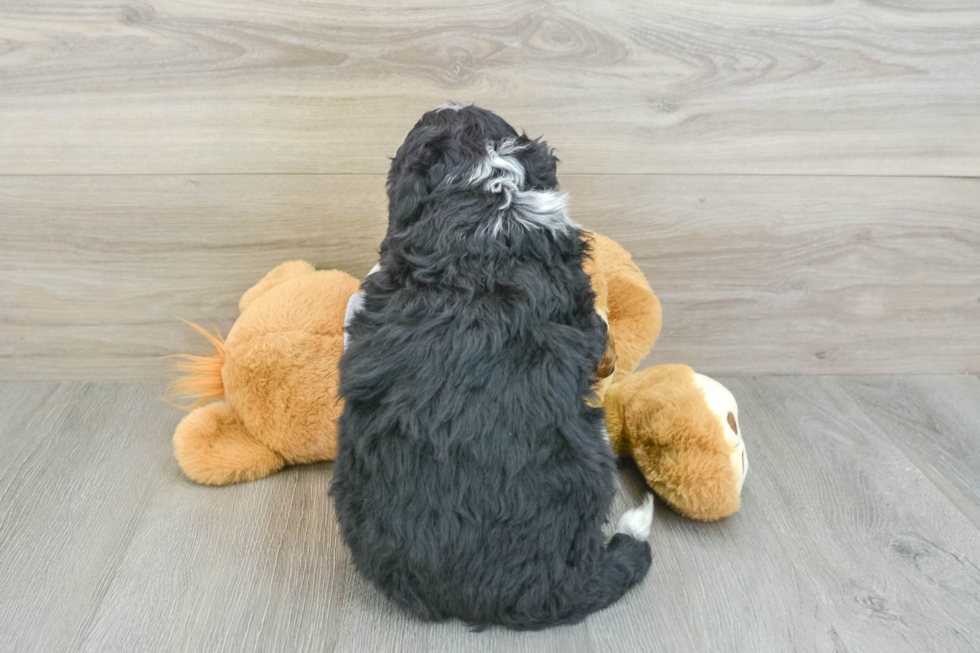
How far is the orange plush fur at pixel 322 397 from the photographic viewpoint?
0.94 metres

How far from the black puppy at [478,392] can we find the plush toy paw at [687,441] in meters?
0.25

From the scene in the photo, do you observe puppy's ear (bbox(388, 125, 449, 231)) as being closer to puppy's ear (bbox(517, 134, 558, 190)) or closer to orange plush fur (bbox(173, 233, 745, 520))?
puppy's ear (bbox(517, 134, 558, 190))

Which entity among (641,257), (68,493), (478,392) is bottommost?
(68,493)

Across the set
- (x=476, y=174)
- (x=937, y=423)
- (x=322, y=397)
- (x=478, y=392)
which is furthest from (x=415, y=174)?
(x=937, y=423)

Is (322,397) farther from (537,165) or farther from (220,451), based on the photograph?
(537,165)

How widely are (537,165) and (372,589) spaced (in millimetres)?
548

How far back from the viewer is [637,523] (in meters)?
0.86

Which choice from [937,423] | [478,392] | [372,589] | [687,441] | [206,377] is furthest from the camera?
[937,423]

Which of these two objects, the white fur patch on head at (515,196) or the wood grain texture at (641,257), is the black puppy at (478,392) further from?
the wood grain texture at (641,257)

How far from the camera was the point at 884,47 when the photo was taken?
3.64 ft

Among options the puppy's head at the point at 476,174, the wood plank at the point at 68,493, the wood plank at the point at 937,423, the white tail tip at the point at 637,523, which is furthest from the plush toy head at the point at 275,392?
the wood plank at the point at 937,423

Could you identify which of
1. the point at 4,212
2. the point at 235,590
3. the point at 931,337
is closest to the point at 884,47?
the point at 931,337

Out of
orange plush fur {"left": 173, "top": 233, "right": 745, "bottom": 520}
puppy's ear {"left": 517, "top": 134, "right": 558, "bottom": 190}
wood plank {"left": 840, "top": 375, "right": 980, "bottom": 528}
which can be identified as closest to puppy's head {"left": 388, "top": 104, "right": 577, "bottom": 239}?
puppy's ear {"left": 517, "top": 134, "right": 558, "bottom": 190}

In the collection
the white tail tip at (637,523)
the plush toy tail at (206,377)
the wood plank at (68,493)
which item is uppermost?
the white tail tip at (637,523)
